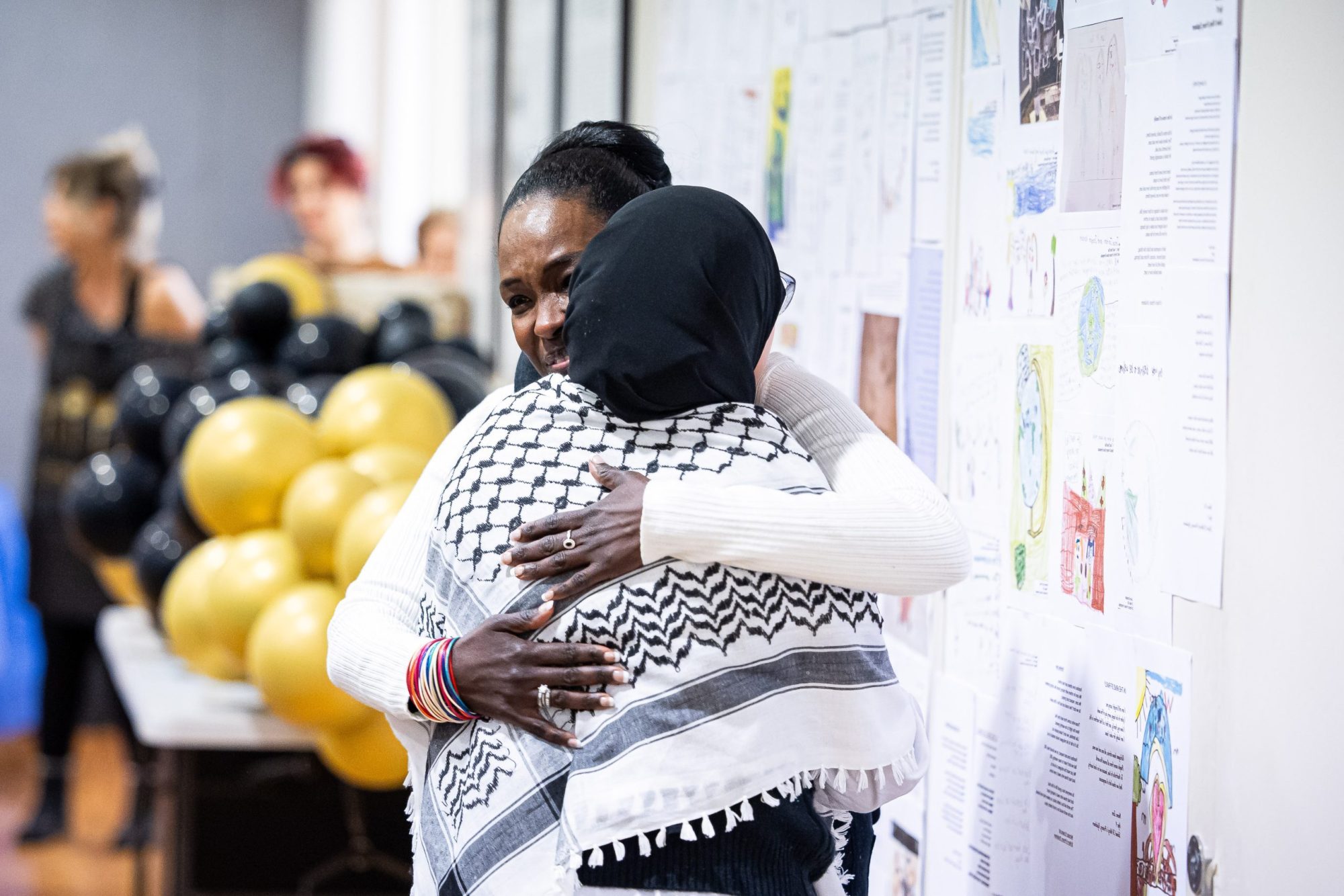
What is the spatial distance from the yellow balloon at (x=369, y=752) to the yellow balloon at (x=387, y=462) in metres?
0.42

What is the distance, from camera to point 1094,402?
54.3 inches

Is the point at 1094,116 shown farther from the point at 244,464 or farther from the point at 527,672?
the point at 244,464

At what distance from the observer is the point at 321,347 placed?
10.8 feet

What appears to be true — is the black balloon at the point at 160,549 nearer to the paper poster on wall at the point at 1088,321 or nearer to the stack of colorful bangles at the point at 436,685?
the stack of colorful bangles at the point at 436,685

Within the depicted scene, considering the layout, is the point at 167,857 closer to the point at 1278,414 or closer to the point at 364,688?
the point at 364,688

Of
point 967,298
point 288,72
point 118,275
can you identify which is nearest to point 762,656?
point 967,298

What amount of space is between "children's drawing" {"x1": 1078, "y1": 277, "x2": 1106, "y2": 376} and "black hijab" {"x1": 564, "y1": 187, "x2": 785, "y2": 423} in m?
0.40

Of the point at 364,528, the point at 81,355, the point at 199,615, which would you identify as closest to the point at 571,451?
the point at 364,528

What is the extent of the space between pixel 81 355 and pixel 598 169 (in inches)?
132

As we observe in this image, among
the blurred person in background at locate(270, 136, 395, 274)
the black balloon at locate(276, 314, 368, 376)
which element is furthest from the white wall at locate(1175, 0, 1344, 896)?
the blurred person in background at locate(270, 136, 395, 274)

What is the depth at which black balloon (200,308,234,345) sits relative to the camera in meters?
3.42

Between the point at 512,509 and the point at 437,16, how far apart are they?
5.28 metres

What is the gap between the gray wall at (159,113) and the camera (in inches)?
270

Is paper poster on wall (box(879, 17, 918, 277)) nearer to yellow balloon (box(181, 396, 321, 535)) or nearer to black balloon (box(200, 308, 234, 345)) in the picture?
yellow balloon (box(181, 396, 321, 535))
